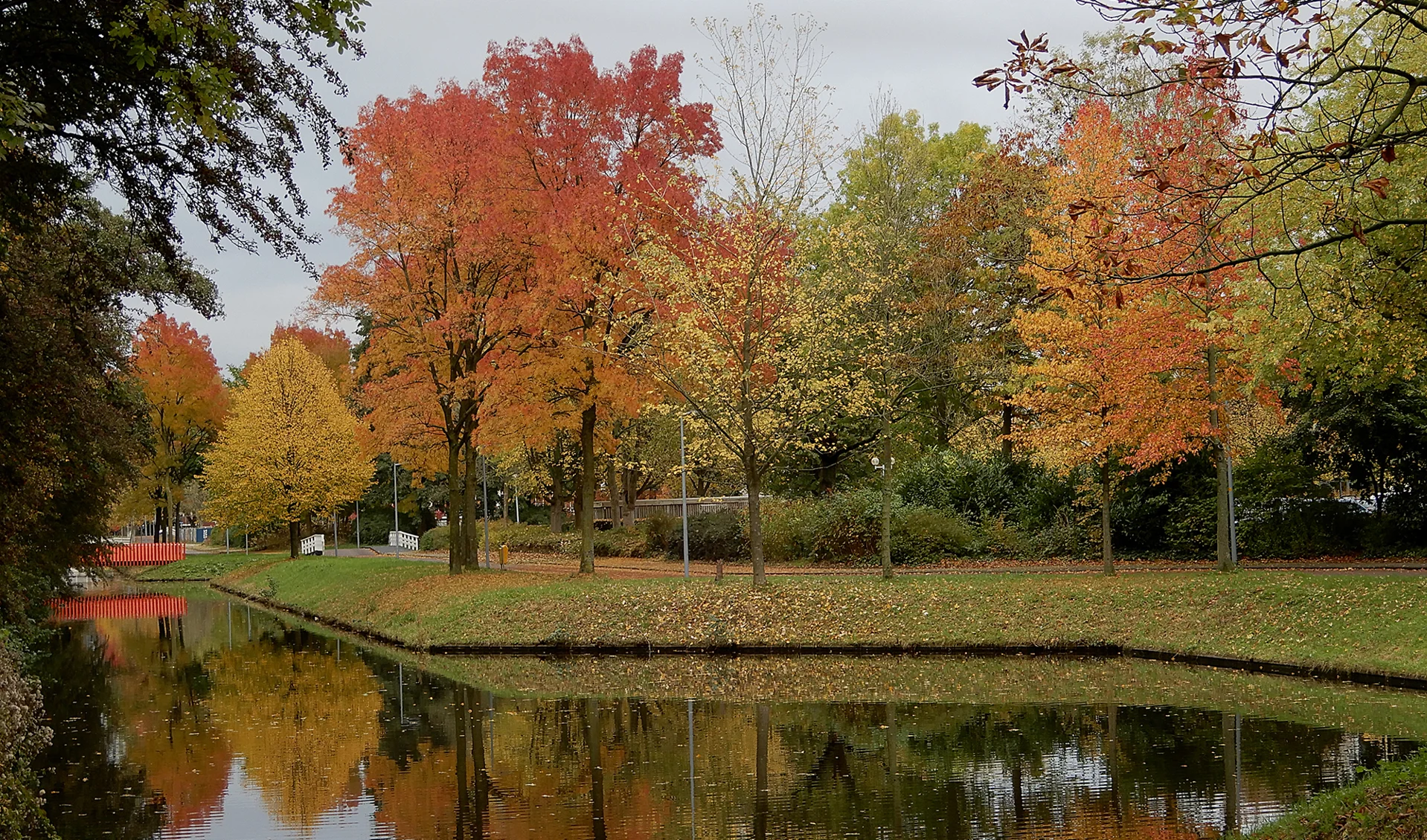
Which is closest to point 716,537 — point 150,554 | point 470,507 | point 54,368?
point 470,507

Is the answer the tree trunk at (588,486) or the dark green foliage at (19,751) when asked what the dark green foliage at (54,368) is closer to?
the dark green foliage at (19,751)

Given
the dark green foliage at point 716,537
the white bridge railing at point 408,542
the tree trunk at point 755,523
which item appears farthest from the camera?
the white bridge railing at point 408,542

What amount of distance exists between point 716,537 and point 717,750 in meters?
24.1

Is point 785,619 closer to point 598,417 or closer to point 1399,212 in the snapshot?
point 598,417

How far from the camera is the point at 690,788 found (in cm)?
1331

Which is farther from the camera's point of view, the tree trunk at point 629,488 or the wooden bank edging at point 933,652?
the tree trunk at point 629,488

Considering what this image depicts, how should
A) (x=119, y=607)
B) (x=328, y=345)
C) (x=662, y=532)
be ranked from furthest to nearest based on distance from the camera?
(x=328, y=345), (x=119, y=607), (x=662, y=532)

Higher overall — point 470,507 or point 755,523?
point 470,507

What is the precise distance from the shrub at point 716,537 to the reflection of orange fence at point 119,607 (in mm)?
18432

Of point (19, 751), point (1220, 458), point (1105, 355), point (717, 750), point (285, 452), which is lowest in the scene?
point (717, 750)

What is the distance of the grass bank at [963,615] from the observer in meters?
19.8

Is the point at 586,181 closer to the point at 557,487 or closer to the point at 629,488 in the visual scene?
the point at 557,487

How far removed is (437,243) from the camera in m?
30.6

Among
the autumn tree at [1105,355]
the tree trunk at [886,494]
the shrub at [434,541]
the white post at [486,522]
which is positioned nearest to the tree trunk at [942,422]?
the tree trunk at [886,494]
